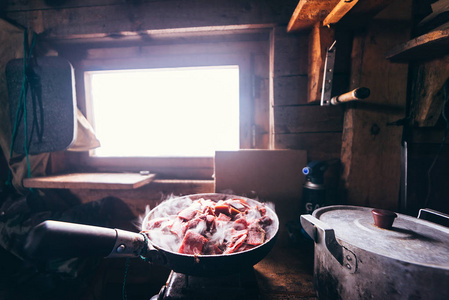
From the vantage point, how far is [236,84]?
245cm

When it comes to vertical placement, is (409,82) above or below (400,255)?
above

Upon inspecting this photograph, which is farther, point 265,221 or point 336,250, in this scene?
point 265,221

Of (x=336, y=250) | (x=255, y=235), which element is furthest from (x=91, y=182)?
(x=336, y=250)

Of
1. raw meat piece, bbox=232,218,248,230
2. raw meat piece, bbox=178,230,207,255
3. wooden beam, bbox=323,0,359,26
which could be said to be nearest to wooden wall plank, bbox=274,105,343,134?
wooden beam, bbox=323,0,359,26

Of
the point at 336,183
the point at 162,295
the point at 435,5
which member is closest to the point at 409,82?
the point at 435,5

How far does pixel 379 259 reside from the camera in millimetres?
756

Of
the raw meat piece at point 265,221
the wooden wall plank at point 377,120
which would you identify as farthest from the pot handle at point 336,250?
the wooden wall plank at point 377,120

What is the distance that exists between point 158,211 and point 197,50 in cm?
191

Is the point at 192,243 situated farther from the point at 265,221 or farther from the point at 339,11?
the point at 339,11

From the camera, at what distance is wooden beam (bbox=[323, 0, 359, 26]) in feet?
4.45

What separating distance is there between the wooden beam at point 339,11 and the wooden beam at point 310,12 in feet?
0.14

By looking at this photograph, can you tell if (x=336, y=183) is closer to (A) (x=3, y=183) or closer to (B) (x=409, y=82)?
(B) (x=409, y=82)

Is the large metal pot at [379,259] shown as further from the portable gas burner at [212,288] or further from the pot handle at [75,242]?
the pot handle at [75,242]

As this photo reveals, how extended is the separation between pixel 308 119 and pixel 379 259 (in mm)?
1497
